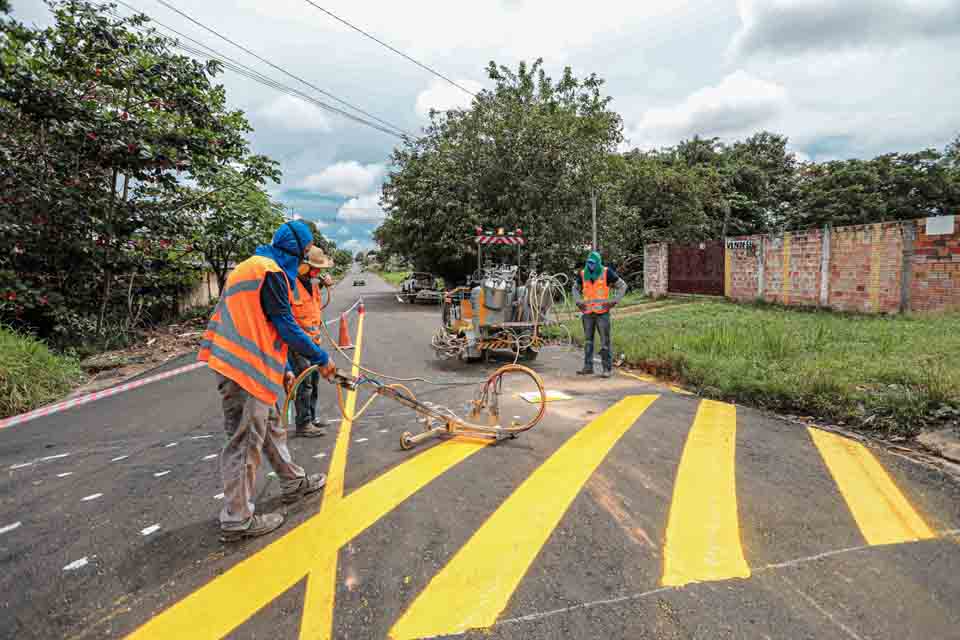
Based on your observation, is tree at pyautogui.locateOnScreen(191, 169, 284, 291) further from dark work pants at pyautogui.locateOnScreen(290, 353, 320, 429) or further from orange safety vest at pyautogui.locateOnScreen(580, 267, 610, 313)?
orange safety vest at pyautogui.locateOnScreen(580, 267, 610, 313)

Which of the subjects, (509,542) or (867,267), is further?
(867,267)

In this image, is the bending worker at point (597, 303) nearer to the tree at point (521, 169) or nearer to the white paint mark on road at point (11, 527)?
the white paint mark on road at point (11, 527)

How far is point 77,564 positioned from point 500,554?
221 centimetres

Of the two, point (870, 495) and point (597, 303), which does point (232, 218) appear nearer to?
point (597, 303)

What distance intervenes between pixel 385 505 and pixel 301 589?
84 centimetres

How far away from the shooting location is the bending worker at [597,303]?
6.88 m

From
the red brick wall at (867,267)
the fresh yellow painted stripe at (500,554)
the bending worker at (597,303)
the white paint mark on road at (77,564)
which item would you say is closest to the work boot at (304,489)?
the white paint mark on road at (77,564)

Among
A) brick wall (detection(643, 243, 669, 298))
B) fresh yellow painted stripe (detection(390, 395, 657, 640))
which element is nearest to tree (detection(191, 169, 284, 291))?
fresh yellow painted stripe (detection(390, 395, 657, 640))

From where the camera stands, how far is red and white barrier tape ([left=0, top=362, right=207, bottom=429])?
5621 mm

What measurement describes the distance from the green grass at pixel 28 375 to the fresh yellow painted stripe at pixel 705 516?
7.62m

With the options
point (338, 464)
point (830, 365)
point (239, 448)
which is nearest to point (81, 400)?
point (338, 464)

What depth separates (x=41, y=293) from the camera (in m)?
8.72

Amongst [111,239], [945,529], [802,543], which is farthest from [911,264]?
[111,239]

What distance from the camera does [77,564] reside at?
2.53 m
